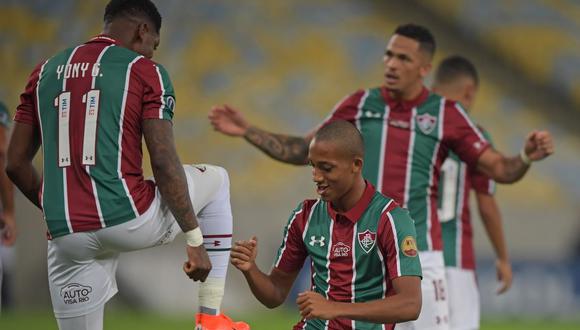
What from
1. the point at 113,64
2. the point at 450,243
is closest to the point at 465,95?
the point at 450,243

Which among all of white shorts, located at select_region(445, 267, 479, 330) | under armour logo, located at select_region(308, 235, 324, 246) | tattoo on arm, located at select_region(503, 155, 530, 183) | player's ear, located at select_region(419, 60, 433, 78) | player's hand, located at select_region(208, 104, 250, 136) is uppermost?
player's ear, located at select_region(419, 60, 433, 78)

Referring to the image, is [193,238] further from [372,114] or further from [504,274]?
[504,274]

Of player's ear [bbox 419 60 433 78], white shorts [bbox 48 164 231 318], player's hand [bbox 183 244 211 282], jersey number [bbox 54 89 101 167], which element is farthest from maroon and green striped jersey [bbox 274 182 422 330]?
player's ear [bbox 419 60 433 78]

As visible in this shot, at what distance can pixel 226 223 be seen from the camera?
479cm

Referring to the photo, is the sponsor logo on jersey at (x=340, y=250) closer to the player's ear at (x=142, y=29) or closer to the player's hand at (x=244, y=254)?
the player's hand at (x=244, y=254)

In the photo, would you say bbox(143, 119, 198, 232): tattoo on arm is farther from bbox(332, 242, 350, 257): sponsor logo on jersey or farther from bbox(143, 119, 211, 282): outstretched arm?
bbox(332, 242, 350, 257): sponsor logo on jersey

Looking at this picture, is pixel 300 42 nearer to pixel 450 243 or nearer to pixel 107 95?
pixel 450 243

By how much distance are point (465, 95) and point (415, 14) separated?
7052 millimetres

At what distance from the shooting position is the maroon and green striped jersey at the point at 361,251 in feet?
13.6

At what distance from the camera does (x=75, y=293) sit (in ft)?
14.9

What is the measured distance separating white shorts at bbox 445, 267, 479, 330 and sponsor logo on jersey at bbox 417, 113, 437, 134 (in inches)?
40.6

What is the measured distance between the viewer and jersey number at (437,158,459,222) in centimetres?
632

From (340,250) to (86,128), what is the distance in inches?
45.9

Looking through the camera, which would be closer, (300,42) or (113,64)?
(113,64)
